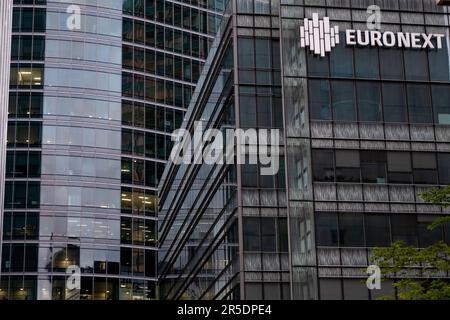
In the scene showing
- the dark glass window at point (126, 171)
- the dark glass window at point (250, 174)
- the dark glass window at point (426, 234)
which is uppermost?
the dark glass window at point (126, 171)

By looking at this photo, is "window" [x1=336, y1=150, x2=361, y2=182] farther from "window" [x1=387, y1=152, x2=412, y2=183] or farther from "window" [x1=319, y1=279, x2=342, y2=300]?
"window" [x1=319, y1=279, x2=342, y2=300]

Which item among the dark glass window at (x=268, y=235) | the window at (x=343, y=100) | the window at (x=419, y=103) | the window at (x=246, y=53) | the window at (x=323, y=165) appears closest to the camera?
the window at (x=323, y=165)

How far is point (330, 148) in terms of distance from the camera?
52938mm

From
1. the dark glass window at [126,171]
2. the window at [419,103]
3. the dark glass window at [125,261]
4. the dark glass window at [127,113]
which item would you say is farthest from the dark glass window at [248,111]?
the dark glass window at [127,113]

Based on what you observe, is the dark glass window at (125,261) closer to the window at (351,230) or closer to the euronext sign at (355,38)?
the euronext sign at (355,38)

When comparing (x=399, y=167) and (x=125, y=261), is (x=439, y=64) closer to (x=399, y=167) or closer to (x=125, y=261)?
(x=399, y=167)

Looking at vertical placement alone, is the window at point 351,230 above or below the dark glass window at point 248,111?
below

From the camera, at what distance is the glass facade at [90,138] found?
10419 centimetres

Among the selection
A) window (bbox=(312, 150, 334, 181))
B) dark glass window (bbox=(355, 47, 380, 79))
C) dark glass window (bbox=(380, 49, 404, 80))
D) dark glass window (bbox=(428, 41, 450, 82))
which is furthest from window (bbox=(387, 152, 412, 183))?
dark glass window (bbox=(428, 41, 450, 82))

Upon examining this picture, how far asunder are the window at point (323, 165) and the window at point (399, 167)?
143 inches

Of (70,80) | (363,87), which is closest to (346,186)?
(363,87)

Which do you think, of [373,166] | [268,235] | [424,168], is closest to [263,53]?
[373,166]

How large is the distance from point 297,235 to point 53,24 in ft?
225
